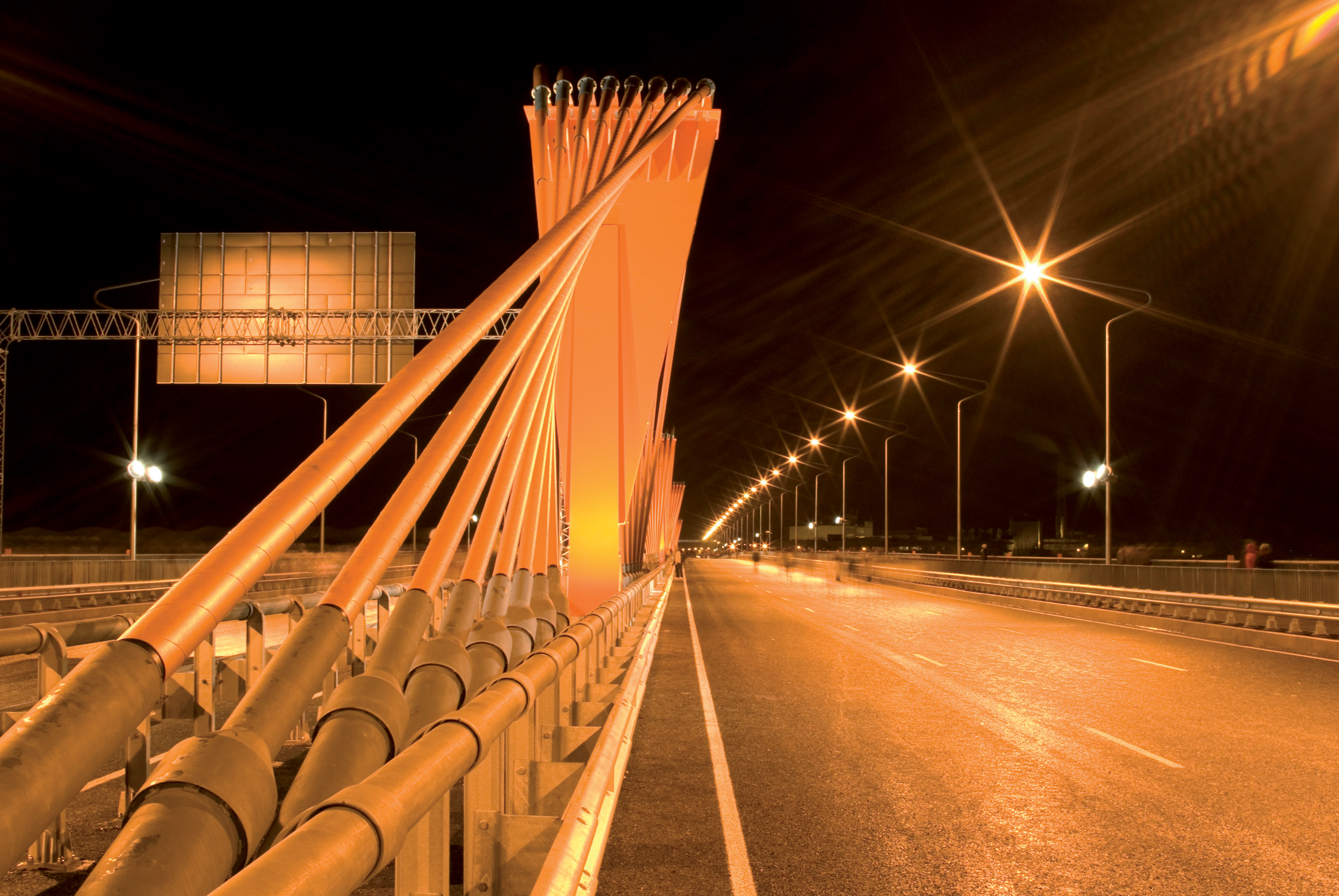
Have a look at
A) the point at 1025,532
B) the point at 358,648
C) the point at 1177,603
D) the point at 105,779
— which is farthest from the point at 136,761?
the point at 1025,532

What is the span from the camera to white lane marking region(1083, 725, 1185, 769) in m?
8.76

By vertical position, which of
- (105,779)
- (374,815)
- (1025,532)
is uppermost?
(374,815)

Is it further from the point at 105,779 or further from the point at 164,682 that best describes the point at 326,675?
the point at 105,779

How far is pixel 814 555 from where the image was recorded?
93188 mm

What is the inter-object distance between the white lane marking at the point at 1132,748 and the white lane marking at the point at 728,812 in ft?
12.0

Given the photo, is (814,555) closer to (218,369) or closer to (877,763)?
(218,369)

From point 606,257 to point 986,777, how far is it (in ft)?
30.9

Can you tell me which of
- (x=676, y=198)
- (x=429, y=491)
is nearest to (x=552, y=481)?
(x=676, y=198)

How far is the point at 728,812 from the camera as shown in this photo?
7180 mm

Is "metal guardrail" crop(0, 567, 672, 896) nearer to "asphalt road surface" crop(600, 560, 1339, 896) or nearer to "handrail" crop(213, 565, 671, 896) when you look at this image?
"handrail" crop(213, 565, 671, 896)

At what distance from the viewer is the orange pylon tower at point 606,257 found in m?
14.6

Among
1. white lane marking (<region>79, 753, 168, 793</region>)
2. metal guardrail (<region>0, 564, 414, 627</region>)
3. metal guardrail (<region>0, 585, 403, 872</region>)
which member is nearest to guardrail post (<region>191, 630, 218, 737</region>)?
metal guardrail (<region>0, 585, 403, 872</region>)

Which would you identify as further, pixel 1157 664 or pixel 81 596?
pixel 81 596

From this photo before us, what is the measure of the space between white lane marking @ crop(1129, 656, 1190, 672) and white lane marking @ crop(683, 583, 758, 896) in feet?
23.7
